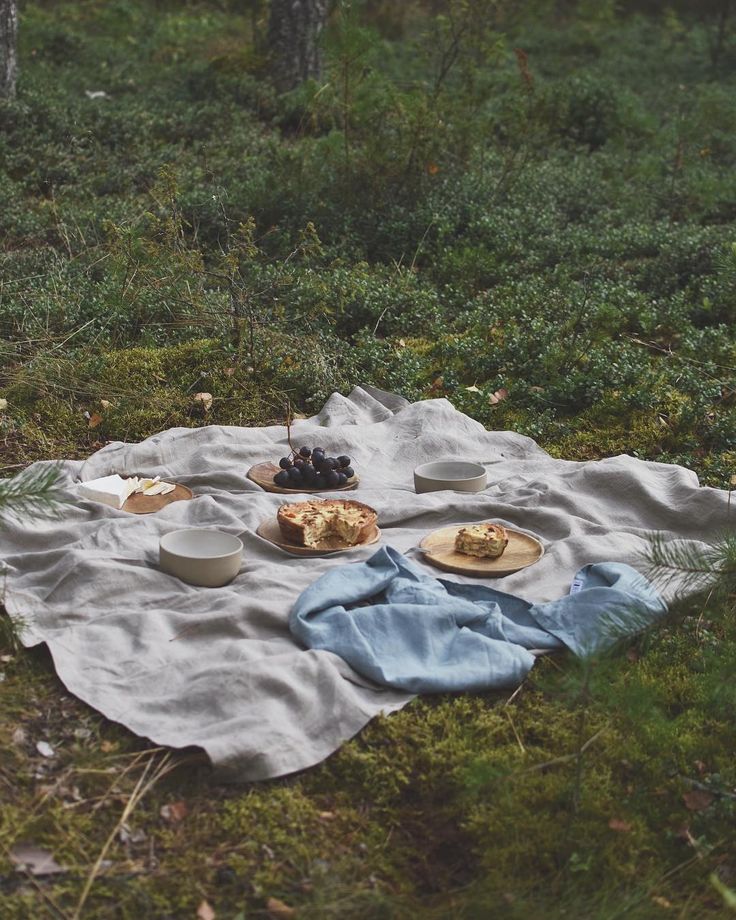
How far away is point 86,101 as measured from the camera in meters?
10.2

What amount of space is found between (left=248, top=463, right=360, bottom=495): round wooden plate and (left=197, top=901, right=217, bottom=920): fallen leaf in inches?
94.1

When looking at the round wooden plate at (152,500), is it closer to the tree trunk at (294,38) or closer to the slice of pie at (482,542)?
the slice of pie at (482,542)

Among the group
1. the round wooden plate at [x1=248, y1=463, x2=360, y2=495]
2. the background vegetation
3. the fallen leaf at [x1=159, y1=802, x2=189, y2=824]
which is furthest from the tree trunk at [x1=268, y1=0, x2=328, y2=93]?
the fallen leaf at [x1=159, y1=802, x2=189, y2=824]

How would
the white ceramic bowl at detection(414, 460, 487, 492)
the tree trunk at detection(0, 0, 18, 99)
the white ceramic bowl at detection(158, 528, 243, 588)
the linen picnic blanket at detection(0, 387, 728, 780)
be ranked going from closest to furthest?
1. the linen picnic blanket at detection(0, 387, 728, 780)
2. the white ceramic bowl at detection(158, 528, 243, 588)
3. the white ceramic bowl at detection(414, 460, 487, 492)
4. the tree trunk at detection(0, 0, 18, 99)

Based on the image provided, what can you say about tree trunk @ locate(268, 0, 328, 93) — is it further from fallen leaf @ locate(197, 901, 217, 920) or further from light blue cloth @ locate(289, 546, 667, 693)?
fallen leaf @ locate(197, 901, 217, 920)

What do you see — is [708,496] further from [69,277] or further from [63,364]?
[69,277]

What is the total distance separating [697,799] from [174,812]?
150 centimetres

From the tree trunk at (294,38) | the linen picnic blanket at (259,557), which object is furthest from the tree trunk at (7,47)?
the linen picnic blanket at (259,557)

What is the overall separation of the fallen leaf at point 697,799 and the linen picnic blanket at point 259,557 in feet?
3.04

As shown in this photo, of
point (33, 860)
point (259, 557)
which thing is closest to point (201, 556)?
point (259, 557)

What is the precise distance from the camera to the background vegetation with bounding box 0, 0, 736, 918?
9.50ft

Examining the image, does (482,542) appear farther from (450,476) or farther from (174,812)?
(174,812)

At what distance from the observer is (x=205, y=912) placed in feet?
8.80

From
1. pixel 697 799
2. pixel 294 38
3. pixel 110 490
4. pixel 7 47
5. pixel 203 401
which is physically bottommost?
pixel 203 401
